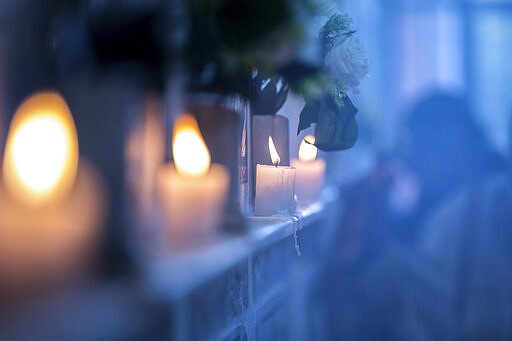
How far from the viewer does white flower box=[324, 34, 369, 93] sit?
0.57m

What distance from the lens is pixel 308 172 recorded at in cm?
65

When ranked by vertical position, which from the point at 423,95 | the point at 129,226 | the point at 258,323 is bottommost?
the point at 258,323

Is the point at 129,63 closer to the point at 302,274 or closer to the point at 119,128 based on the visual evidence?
the point at 119,128

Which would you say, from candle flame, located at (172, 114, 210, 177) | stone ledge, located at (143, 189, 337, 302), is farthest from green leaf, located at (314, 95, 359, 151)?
candle flame, located at (172, 114, 210, 177)

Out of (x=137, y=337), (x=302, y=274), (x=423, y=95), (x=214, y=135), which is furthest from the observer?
(x=423, y=95)

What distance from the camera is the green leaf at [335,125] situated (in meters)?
0.61

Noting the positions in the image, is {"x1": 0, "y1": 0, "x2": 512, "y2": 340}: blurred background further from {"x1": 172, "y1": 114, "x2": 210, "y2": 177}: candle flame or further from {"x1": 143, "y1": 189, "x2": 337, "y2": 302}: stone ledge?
{"x1": 172, "y1": 114, "x2": 210, "y2": 177}: candle flame

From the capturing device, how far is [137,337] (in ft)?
1.00

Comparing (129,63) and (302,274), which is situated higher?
(129,63)

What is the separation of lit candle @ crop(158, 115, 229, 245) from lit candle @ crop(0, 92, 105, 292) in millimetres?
54

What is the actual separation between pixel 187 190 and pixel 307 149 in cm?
29

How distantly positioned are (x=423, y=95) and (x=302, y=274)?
0.31 meters

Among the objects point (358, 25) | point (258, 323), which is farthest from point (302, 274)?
point (358, 25)

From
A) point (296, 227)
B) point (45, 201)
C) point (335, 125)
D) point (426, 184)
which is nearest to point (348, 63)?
point (335, 125)
